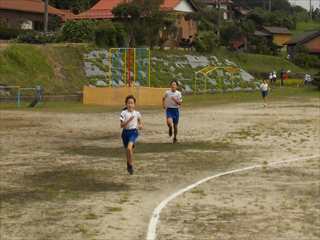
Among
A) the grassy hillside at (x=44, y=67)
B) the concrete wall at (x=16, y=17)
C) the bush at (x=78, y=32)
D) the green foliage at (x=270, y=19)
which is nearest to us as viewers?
the grassy hillside at (x=44, y=67)

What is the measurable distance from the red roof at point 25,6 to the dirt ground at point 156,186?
48835 millimetres

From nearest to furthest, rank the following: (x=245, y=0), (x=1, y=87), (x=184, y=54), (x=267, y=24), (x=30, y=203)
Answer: (x=30, y=203)
(x=1, y=87)
(x=184, y=54)
(x=267, y=24)
(x=245, y=0)

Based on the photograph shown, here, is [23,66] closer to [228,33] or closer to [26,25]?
[26,25]

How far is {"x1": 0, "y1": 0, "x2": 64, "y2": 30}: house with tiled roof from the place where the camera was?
68.9 meters

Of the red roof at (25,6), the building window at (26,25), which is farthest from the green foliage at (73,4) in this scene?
the building window at (26,25)

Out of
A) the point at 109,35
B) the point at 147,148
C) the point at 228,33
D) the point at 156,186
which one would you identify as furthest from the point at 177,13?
the point at 156,186

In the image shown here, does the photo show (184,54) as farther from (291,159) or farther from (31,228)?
(31,228)

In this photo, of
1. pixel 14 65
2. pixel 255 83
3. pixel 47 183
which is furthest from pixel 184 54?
pixel 47 183

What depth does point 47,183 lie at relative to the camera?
12.4m

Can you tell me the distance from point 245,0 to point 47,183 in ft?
513

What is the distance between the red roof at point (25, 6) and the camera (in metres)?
69.5

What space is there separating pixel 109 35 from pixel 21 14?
17747 millimetres

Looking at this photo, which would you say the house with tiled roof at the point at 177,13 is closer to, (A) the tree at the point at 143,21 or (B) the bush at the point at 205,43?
(B) the bush at the point at 205,43

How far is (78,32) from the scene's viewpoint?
188 feet
